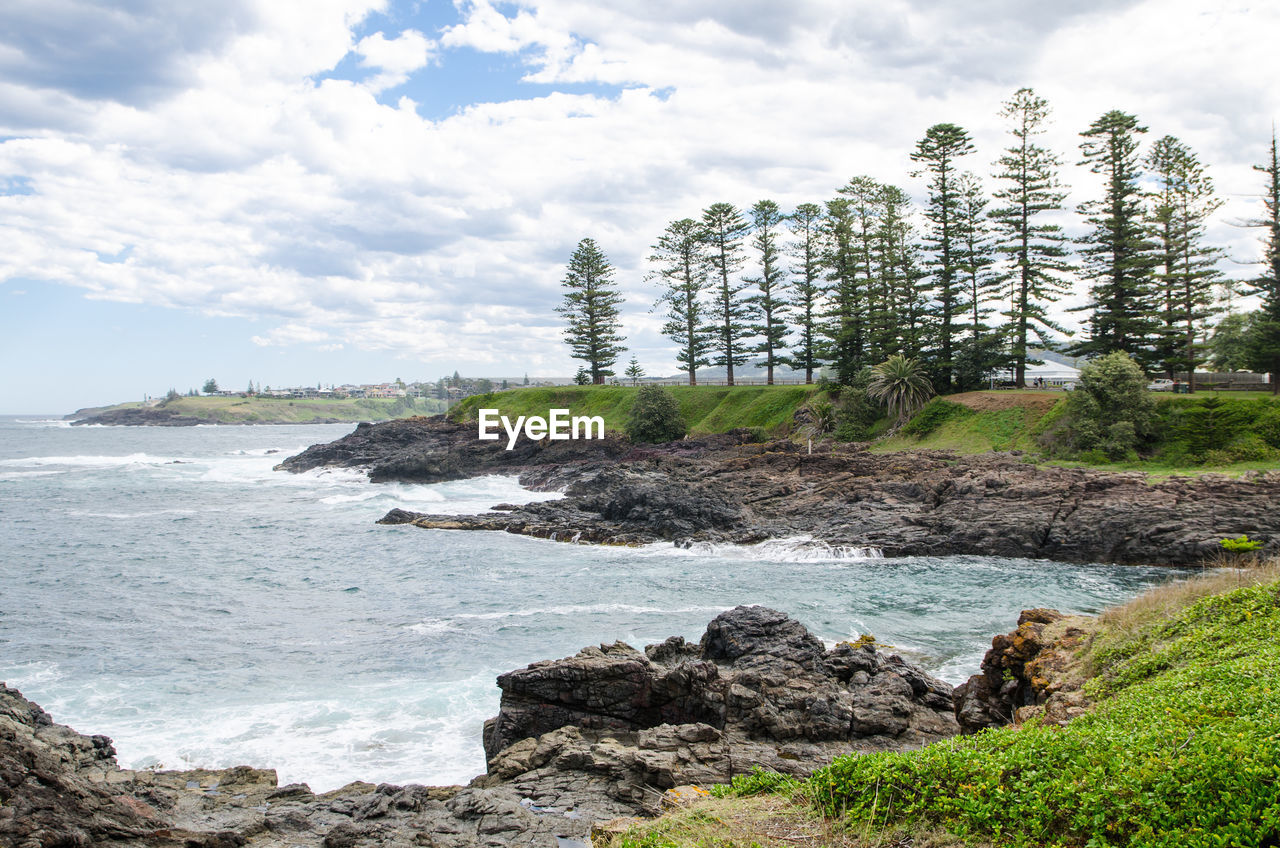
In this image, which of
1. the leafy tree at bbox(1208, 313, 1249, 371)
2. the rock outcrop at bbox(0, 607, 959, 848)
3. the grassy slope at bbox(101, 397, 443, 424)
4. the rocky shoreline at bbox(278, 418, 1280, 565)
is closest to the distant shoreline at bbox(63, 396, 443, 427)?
the grassy slope at bbox(101, 397, 443, 424)

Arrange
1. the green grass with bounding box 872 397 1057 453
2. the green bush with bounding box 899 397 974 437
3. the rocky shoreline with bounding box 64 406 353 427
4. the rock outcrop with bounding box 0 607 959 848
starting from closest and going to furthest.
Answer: the rock outcrop with bounding box 0 607 959 848 < the green grass with bounding box 872 397 1057 453 < the green bush with bounding box 899 397 974 437 < the rocky shoreline with bounding box 64 406 353 427

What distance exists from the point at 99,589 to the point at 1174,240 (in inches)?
1900

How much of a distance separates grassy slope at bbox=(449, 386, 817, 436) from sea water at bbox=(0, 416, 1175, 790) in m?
25.1

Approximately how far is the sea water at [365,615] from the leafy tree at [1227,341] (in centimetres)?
3359

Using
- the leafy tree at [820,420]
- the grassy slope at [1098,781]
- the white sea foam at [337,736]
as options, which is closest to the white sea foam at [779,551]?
the white sea foam at [337,736]

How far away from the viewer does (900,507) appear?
27.1 meters

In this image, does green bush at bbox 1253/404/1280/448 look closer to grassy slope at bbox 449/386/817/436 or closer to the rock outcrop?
grassy slope at bbox 449/386/817/436

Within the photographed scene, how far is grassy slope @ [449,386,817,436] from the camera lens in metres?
49.8

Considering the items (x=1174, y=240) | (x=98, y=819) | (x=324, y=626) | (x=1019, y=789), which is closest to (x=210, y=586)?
(x=324, y=626)

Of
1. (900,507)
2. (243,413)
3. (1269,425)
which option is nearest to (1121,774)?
(900,507)

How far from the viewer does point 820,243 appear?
1992 inches

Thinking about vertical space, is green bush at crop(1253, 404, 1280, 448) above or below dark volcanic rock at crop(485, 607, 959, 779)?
above

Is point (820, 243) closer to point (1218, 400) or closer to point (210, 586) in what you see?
point (1218, 400)

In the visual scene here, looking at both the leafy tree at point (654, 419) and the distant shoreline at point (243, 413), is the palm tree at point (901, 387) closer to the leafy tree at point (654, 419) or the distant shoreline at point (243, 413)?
the leafy tree at point (654, 419)
